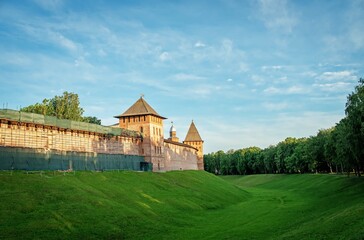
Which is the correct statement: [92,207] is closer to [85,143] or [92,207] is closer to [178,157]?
[85,143]

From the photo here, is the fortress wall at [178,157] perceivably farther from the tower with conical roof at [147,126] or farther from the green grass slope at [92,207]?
the green grass slope at [92,207]

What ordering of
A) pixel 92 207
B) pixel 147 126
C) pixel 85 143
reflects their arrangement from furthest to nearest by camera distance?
1. pixel 147 126
2. pixel 85 143
3. pixel 92 207

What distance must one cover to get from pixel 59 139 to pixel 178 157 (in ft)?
128

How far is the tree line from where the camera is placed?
43625 mm

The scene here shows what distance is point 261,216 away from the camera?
34.3 meters

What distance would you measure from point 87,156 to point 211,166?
116 meters

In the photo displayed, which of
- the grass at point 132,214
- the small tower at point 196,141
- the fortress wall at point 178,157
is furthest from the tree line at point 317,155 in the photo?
the fortress wall at point 178,157

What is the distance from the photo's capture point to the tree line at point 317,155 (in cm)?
4362

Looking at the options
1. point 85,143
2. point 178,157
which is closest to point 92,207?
point 85,143

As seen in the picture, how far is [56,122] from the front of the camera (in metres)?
45.0

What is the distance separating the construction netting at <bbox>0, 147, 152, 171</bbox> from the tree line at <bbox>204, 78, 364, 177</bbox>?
32.1m

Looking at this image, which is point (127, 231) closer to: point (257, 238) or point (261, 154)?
point (257, 238)

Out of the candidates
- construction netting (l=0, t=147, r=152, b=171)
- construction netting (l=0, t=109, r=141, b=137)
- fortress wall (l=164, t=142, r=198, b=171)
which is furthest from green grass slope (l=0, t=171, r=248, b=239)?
fortress wall (l=164, t=142, r=198, b=171)

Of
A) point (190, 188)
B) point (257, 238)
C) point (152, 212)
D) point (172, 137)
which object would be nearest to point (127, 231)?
point (152, 212)
